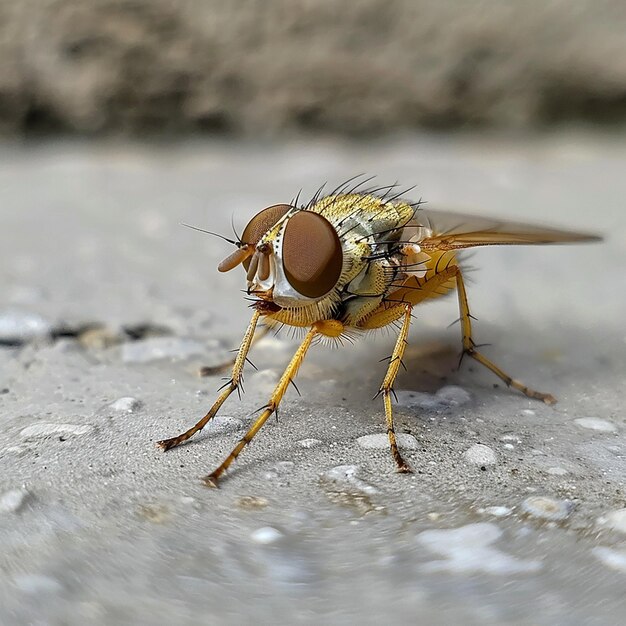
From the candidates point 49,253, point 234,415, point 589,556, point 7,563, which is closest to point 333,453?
point 234,415

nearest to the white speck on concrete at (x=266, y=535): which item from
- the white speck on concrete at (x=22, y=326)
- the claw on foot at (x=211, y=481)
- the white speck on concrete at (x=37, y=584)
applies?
the claw on foot at (x=211, y=481)

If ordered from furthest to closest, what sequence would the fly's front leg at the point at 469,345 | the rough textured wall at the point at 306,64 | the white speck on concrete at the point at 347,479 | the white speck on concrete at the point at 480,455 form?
the rough textured wall at the point at 306,64 → the fly's front leg at the point at 469,345 → the white speck on concrete at the point at 480,455 → the white speck on concrete at the point at 347,479

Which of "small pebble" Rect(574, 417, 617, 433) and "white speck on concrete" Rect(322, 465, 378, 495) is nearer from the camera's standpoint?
"white speck on concrete" Rect(322, 465, 378, 495)

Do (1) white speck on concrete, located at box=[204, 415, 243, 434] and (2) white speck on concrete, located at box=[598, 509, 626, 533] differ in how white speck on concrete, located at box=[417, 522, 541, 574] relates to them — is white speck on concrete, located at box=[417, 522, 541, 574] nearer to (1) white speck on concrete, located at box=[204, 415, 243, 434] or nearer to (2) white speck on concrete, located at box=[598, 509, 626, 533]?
(2) white speck on concrete, located at box=[598, 509, 626, 533]

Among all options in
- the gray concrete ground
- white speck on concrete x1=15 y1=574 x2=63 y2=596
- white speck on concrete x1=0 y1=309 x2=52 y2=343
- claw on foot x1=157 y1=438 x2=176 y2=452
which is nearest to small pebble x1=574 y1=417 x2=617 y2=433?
the gray concrete ground

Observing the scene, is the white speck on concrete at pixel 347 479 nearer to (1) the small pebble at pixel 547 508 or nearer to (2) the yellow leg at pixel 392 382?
(2) the yellow leg at pixel 392 382

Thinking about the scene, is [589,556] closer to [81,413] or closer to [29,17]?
[81,413]
